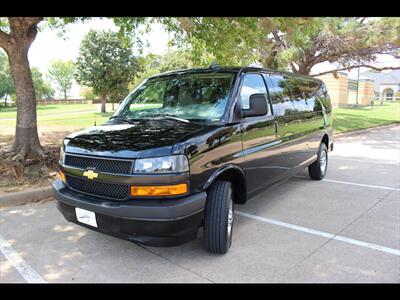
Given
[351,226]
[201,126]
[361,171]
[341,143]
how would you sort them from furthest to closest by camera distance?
[341,143] < [361,171] < [351,226] < [201,126]

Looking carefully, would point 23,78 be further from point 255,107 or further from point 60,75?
point 60,75

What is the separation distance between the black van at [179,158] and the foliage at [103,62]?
2332 centimetres

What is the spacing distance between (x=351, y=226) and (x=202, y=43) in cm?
573

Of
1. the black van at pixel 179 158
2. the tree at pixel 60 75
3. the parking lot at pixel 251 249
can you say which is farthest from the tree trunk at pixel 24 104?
the tree at pixel 60 75

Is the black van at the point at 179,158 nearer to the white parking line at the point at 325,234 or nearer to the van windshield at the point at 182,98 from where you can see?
the van windshield at the point at 182,98

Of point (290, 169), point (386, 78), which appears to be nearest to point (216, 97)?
point (290, 169)

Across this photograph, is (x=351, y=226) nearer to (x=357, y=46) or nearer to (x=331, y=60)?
(x=357, y=46)

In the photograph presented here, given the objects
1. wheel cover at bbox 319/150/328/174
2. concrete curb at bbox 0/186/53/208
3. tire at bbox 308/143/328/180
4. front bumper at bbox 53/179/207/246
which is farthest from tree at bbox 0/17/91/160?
wheel cover at bbox 319/150/328/174

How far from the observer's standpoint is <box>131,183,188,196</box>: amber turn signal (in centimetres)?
302

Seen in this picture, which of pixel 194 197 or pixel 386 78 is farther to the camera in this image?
pixel 386 78

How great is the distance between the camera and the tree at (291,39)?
627 centimetres

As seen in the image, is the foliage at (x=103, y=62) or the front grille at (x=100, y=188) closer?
the front grille at (x=100, y=188)

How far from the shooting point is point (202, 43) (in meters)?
8.42
